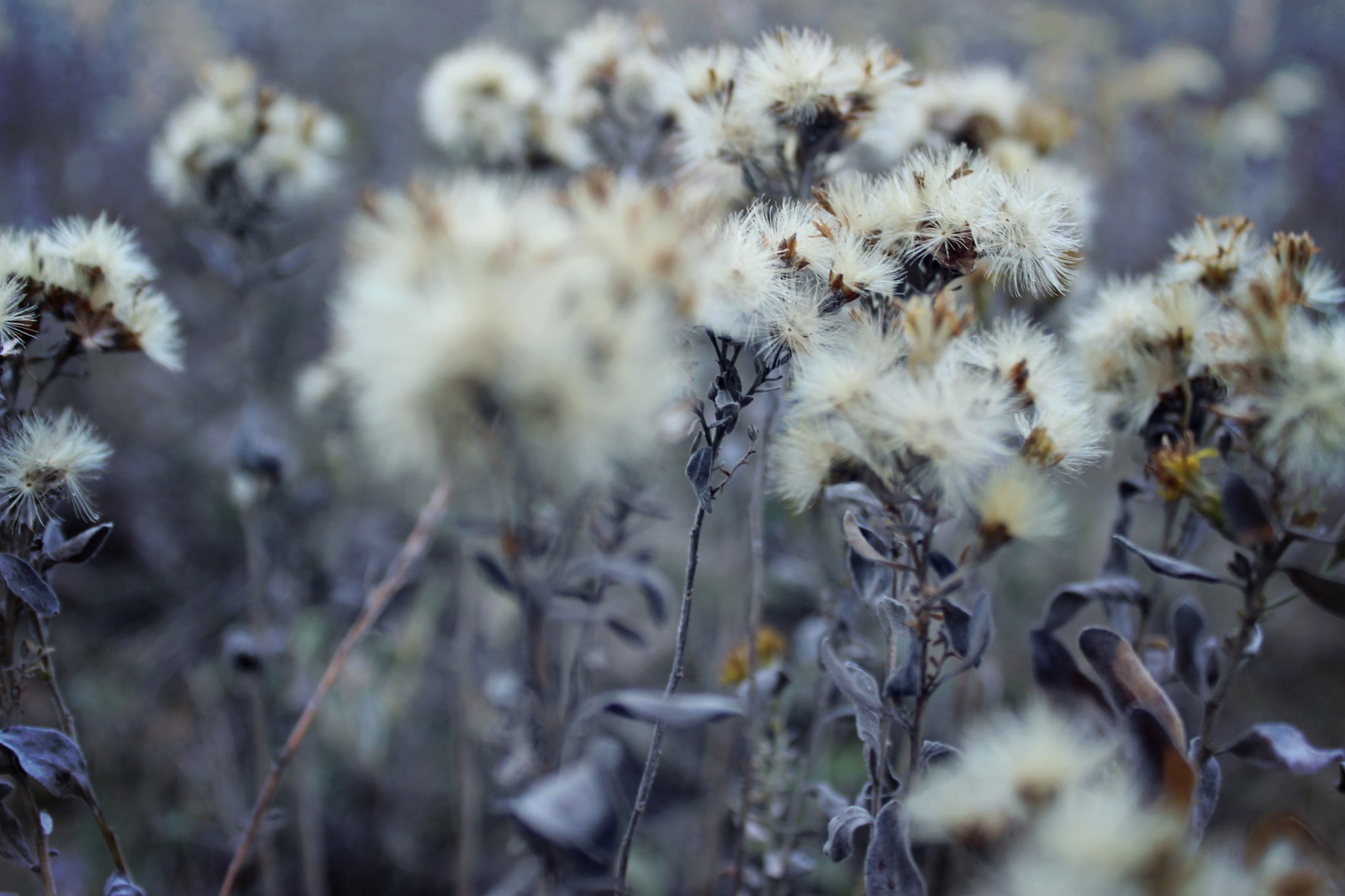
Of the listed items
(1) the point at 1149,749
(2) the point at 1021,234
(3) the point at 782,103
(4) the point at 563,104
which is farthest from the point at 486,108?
(1) the point at 1149,749

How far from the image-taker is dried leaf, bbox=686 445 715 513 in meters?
0.99

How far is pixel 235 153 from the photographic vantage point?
185 cm

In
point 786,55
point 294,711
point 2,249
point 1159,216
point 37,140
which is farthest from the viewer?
point 1159,216

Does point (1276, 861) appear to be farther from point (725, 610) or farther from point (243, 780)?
point (243, 780)

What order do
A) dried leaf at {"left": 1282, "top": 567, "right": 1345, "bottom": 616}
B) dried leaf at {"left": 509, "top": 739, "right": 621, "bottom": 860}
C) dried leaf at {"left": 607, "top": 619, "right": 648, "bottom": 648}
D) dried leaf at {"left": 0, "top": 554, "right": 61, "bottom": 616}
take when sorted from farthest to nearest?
dried leaf at {"left": 607, "top": 619, "right": 648, "bottom": 648}
dried leaf at {"left": 0, "top": 554, "right": 61, "bottom": 616}
dried leaf at {"left": 1282, "top": 567, "right": 1345, "bottom": 616}
dried leaf at {"left": 509, "top": 739, "right": 621, "bottom": 860}

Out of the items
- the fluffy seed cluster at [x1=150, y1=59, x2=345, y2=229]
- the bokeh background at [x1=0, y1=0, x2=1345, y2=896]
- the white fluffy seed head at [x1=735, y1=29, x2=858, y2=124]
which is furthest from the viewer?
the bokeh background at [x1=0, y1=0, x2=1345, y2=896]

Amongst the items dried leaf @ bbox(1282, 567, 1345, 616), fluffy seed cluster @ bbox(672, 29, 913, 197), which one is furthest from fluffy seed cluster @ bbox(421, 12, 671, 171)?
dried leaf @ bbox(1282, 567, 1345, 616)

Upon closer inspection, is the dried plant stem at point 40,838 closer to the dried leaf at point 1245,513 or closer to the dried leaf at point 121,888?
the dried leaf at point 121,888

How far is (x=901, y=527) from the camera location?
3.04 feet

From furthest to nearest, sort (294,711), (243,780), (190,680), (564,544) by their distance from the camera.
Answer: (190,680)
(243,780)
(294,711)
(564,544)

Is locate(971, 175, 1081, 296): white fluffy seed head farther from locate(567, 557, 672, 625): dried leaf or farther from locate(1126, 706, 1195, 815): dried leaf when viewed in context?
locate(567, 557, 672, 625): dried leaf

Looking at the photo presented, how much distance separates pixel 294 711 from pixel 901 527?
6.20 ft

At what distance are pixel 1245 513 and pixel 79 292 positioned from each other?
159cm

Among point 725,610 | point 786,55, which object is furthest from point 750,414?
point 786,55
